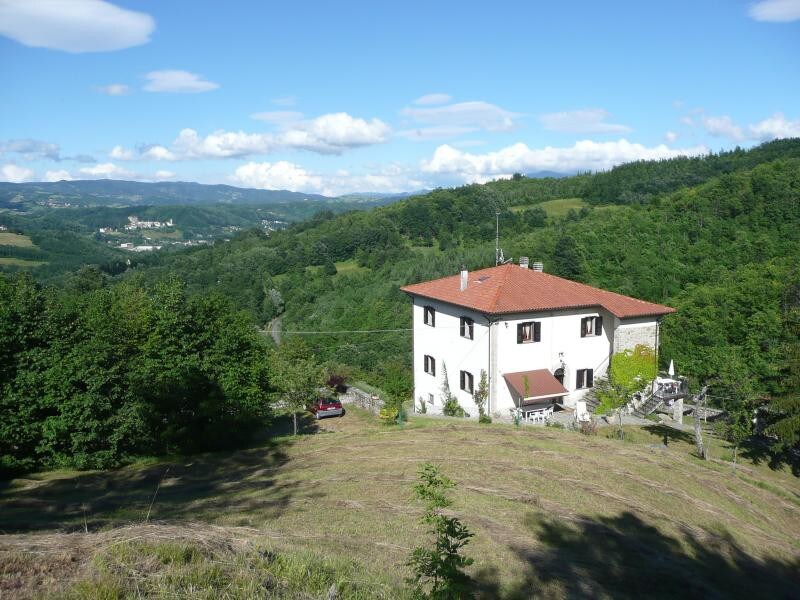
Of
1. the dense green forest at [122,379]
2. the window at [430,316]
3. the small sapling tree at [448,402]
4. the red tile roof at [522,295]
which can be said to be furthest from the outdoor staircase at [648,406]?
the dense green forest at [122,379]

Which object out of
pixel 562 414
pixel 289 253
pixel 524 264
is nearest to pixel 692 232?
pixel 524 264

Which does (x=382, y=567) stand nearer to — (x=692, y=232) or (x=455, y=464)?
(x=455, y=464)

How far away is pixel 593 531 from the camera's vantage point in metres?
12.1

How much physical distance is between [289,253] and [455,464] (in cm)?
8774

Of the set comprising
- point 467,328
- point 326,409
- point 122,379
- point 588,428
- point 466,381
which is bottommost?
point 326,409

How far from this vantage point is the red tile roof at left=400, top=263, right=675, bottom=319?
27203 millimetres

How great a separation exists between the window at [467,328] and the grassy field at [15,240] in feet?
397

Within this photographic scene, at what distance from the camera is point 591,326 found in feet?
95.4

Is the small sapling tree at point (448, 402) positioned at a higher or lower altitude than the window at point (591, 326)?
lower

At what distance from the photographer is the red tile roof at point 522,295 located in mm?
27203

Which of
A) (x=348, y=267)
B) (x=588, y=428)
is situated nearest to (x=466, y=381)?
(x=588, y=428)

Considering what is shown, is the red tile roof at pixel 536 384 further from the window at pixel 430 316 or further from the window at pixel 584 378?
the window at pixel 430 316

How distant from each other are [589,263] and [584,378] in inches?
1173

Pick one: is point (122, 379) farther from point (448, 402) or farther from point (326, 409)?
point (448, 402)
